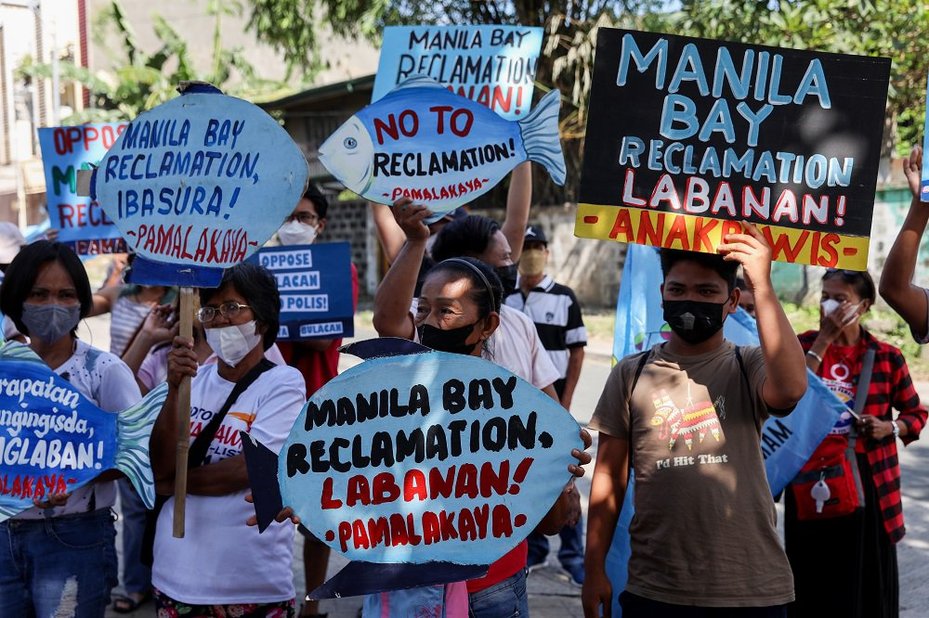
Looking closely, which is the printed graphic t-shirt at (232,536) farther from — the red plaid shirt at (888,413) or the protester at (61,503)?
the red plaid shirt at (888,413)

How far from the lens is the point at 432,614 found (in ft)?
8.52

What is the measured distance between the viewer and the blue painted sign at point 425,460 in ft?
8.07

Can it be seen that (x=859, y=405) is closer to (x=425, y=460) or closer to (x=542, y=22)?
(x=425, y=460)

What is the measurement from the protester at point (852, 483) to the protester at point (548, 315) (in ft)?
5.15

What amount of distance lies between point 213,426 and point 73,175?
2901 millimetres

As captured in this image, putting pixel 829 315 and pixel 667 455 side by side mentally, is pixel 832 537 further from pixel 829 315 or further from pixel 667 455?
pixel 667 455

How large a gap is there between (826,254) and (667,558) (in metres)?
1.01

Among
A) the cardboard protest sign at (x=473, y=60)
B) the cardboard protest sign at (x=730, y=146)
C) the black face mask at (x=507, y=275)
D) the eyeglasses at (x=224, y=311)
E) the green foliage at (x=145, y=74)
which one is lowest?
the eyeglasses at (x=224, y=311)

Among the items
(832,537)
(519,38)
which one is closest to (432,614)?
(832,537)

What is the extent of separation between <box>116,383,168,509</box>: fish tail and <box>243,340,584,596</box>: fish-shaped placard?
0.65 m

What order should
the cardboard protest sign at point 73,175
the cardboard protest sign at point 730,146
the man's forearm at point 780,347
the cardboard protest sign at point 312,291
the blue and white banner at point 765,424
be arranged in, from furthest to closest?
the cardboard protest sign at point 73,175 → the cardboard protest sign at point 312,291 → the blue and white banner at point 765,424 → the cardboard protest sign at point 730,146 → the man's forearm at point 780,347

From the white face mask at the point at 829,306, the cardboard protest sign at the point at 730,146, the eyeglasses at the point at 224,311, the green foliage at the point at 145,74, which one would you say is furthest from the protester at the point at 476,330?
the green foliage at the point at 145,74

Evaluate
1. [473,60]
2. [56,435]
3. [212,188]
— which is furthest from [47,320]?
[473,60]

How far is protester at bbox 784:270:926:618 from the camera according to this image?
4.30m
